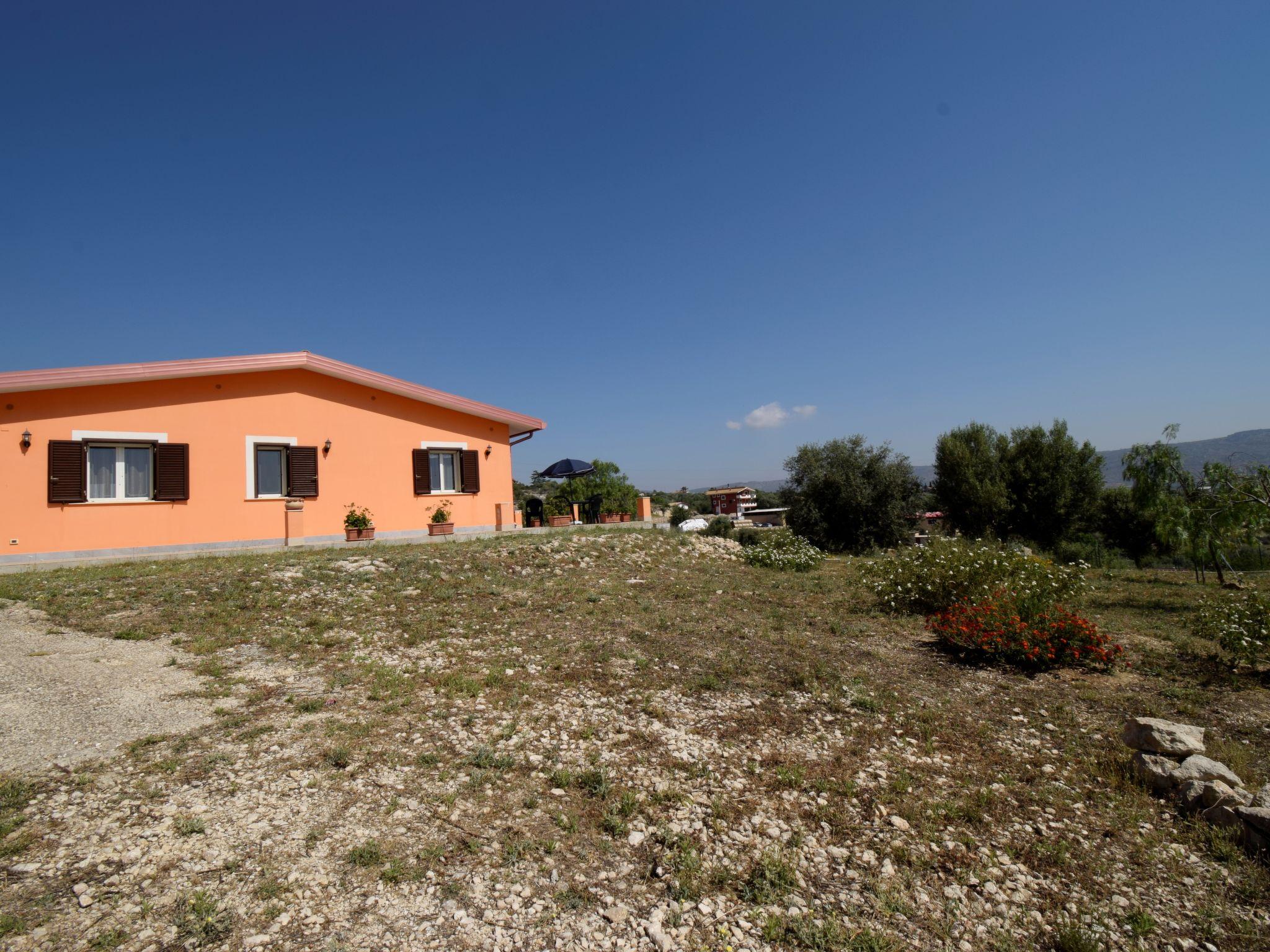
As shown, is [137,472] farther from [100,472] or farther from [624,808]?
[624,808]

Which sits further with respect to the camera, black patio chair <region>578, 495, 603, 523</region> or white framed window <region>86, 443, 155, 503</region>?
black patio chair <region>578, 495, 603, 523</region>

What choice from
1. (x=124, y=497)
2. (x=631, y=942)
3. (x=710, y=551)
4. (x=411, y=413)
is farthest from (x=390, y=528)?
(x=631, y=942)

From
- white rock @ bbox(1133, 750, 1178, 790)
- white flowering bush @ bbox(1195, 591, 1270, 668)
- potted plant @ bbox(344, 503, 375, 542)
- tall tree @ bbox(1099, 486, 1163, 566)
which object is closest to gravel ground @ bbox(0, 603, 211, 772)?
white rock @ bbox(1133, 750, 1178, 790)

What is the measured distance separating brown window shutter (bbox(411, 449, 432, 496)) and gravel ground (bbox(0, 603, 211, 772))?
932 cm

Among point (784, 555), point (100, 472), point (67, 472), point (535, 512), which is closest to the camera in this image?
point (67, 472)

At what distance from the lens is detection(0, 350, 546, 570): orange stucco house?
11.3 meters

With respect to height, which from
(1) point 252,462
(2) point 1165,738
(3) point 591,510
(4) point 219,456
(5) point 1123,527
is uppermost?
(4) point 219,456

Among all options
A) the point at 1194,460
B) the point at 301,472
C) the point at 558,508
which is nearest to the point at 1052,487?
the point at 1194,460

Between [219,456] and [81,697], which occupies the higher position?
[219,456]

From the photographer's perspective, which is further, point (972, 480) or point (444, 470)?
point (972, 480)

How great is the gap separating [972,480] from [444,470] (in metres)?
22.4

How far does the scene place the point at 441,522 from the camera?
15953 mm

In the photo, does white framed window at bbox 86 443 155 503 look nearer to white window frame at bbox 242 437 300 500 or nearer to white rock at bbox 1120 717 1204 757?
white window frame at bbox 242 437 300 500

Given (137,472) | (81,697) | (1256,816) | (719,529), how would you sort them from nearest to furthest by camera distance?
(1256,816) < (81,697) < (137,472) < (719,529)
